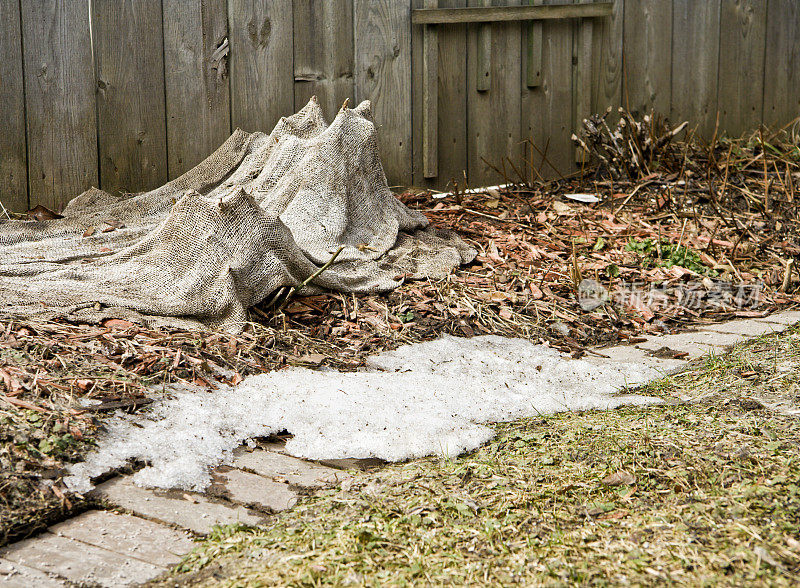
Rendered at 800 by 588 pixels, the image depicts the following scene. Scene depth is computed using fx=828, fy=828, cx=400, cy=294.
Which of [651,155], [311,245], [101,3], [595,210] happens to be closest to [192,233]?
[311,245]

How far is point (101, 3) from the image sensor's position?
4.09 m

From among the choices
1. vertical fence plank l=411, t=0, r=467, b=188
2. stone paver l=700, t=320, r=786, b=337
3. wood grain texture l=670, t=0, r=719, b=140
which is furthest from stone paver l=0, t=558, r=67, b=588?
wood grain texture l=670, t=0, r=719, b=140

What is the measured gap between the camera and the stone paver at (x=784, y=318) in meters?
3.47

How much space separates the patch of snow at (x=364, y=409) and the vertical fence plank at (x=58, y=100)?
2.09 m

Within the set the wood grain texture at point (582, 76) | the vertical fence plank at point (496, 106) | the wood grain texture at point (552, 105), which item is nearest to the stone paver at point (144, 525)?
the vertical fence plank at point (496, 106)

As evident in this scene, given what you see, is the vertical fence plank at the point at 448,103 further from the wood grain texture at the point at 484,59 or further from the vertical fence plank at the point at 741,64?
the vertical fence plank at the point at 741,64

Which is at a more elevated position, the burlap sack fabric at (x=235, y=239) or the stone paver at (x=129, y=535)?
the burlap sack fabric at (x=235, y=239)

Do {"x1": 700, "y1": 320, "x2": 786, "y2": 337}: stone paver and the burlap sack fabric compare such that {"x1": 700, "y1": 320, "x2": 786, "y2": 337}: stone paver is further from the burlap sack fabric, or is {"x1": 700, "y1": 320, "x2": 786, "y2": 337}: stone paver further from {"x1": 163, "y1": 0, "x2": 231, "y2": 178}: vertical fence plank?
{"x1": 163, "y1": 0, "x2": 231, "y2": 178}: vertical fence plank

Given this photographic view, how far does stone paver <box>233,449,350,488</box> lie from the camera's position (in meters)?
2.07

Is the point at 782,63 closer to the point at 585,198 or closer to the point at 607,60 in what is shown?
the point at 607,60

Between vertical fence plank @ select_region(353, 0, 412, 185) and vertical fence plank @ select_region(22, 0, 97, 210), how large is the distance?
1.51 meters

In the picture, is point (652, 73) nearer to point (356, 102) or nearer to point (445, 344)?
point (356, 102)

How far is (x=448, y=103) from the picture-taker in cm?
516

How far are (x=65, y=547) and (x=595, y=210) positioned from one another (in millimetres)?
3877
